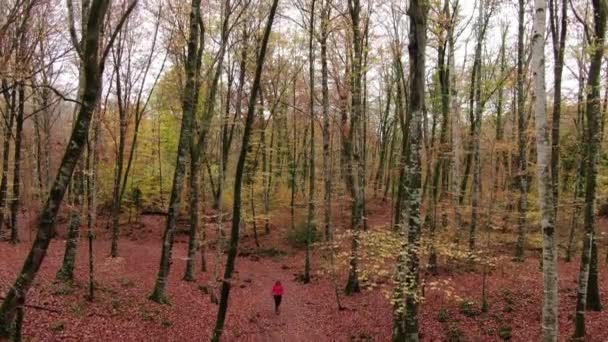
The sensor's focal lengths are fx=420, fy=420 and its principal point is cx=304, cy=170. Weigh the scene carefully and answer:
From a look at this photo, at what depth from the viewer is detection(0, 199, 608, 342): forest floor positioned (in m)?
10.4

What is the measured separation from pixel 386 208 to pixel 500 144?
11.4 meters

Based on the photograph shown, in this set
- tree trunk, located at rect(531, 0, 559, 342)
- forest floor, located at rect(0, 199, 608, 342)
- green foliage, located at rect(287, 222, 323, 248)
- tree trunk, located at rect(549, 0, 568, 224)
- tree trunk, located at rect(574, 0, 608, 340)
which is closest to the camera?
tree trunk, located at rect(531, 0, 559, 342)

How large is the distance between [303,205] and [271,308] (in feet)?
39.5

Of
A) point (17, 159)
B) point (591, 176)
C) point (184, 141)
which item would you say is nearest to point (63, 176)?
point (184, 141)

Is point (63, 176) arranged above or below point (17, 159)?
below

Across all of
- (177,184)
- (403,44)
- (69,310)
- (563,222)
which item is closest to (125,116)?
(177,184)

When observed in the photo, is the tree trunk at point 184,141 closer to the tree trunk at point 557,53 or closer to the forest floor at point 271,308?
the forest floor at point 271,308

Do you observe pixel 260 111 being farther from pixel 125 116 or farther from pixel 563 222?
pixel 563 222

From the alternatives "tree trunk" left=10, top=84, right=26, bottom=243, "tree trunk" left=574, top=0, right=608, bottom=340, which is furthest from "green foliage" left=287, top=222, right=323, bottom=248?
"tree trunk" left=574, top=0, right=608, bottom=340

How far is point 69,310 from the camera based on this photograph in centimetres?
1034

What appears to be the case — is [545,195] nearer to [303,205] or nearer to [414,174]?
[414,174]

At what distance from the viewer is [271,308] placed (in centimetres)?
1472

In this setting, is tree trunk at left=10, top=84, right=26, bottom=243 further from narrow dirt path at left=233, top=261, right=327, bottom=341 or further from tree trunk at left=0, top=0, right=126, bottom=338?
tree trunk at left=0, top=0, right=126, bottom=338

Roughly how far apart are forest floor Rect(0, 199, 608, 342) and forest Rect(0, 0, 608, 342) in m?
0.08
